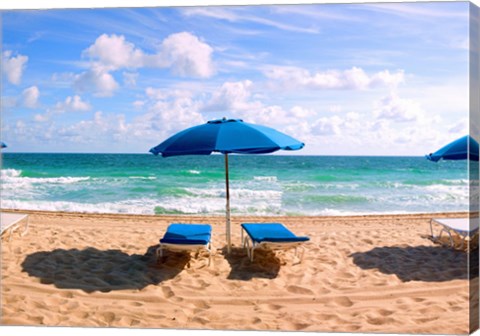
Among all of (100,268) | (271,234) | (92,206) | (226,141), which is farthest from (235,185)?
(226,141)

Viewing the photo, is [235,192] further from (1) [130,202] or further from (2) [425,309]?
(2) [425,309]

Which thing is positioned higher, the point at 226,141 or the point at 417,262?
the point at 226,141

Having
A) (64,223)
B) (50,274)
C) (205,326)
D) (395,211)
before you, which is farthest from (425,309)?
(395,211)

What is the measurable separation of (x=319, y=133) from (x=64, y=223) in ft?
29.7

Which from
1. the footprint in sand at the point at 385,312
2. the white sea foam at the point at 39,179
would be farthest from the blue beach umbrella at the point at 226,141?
the white sea foam at the point at 39,179

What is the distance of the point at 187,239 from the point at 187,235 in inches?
11.8

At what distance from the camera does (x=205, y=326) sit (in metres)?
3.79

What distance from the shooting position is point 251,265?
5.11 m

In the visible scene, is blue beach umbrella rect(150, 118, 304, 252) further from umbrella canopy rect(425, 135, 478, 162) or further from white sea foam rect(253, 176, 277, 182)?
white sea foam rect(253, 176, 277, 182)

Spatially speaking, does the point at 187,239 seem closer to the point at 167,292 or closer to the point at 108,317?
the point at 167,292

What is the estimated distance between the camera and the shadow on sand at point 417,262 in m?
4.80

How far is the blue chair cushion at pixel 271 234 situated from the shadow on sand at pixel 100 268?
860mm

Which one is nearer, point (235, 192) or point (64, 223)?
point (64, 223)

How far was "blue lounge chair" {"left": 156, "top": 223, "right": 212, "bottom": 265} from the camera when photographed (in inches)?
185
